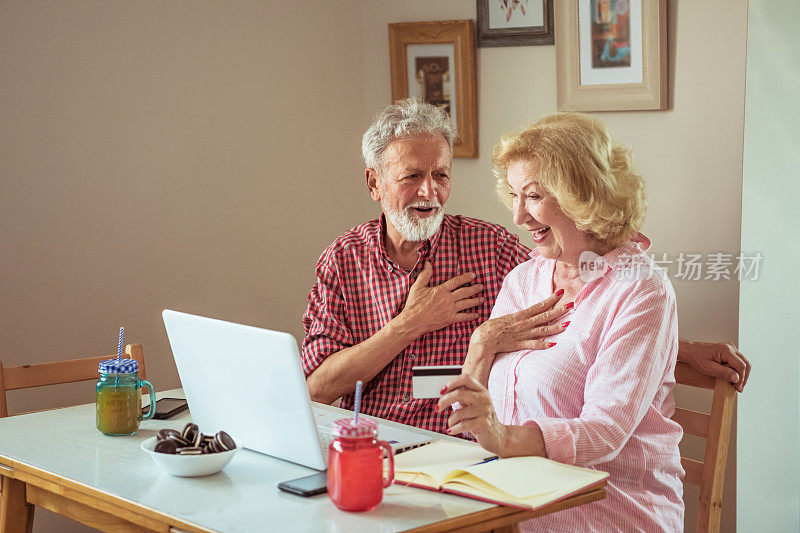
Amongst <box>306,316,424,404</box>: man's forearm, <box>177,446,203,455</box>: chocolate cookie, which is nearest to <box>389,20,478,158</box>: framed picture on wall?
<box>306,316,424,404</box>: man's forearm

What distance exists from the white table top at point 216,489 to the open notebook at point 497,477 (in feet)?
0.09

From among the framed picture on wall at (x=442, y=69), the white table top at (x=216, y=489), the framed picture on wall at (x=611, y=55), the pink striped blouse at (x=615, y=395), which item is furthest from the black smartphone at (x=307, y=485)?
the framed picture on wall at (x=442, y=69)

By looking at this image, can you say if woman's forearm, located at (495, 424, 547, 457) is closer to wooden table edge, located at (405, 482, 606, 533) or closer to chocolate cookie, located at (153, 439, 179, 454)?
wooden table edge, located at (405, 482, 606, 533)

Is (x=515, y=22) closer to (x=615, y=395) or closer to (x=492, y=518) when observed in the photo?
(x=615, y=395)

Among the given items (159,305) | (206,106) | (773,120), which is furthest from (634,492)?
(206,106)

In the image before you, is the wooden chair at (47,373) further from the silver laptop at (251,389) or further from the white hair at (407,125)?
the white hair at (407,125)

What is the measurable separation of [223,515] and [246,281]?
6.15ft

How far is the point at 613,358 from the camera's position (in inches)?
69.4

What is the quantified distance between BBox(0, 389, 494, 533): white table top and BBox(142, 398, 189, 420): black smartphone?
0.06m

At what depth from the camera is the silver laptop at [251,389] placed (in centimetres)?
157

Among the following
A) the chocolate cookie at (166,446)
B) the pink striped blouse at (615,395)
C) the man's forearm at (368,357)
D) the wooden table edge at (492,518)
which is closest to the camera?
the wooden table edge at (492,518)

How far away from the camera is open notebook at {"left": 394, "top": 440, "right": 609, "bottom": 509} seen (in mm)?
1449

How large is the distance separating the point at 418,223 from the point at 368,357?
0.38 m

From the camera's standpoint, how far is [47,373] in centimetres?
232
